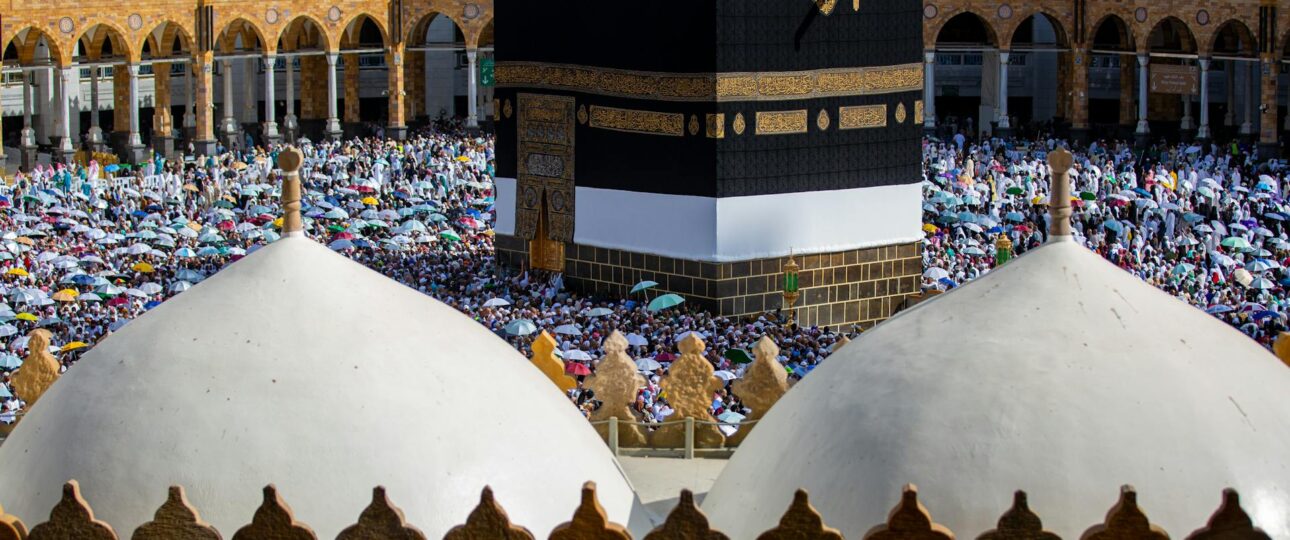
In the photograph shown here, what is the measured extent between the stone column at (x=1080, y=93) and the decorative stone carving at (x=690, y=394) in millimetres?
33410

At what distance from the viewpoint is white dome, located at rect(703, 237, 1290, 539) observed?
299 inches

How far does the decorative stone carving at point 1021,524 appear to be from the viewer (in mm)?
7363

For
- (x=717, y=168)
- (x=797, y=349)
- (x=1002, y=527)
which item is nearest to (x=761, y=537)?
(x=1002, y=527)

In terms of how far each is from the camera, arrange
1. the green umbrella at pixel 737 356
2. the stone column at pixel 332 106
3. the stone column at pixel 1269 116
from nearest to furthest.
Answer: the green umbrella at pixel 737 356 < the stone column at pixel 1269 116 < the stone column at pixel 332 106

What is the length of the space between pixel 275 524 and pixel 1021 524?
8.50ft

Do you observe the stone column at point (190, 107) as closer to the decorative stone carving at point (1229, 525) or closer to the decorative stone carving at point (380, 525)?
the decorative stone carving at point (380, 525)

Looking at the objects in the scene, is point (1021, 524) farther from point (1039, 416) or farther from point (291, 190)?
point (291, 190)

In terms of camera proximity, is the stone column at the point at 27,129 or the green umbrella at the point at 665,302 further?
the stone column at the point at 27,129

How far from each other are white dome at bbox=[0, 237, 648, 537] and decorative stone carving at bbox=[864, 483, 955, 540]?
1.33 metres

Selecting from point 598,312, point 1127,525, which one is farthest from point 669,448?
point 598,312

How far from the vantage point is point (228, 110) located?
44.2 meters

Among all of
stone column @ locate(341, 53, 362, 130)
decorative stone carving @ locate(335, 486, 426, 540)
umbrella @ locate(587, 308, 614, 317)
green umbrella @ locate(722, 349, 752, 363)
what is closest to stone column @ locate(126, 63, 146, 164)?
stone column @ locate(341, 53, 362, 130)

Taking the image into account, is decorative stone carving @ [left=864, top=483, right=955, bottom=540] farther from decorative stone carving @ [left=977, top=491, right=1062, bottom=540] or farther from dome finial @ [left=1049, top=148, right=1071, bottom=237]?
dome finial @ [left=1049, top=148, right=1071, bottom=237]

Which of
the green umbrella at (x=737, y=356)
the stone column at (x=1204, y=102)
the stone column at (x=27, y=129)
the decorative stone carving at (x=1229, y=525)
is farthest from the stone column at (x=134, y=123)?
the decorative stone carving at (x=1229, y=525)
